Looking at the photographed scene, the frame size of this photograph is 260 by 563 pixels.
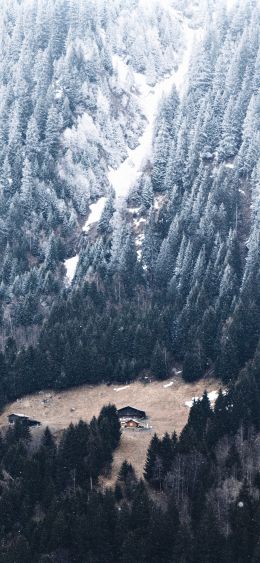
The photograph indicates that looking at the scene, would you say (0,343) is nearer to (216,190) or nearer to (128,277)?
(128,277)

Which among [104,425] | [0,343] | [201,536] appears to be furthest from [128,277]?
[201,536]

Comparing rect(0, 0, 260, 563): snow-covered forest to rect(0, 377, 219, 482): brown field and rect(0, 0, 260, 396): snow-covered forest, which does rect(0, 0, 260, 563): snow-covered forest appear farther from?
rect(0, 377, 219, 482): brown field

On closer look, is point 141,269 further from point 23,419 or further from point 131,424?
point 131,424

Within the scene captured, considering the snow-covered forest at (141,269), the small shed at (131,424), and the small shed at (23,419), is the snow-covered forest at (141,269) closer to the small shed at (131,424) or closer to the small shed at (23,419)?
the small shed at (23,419)

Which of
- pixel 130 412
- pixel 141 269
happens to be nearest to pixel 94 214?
pixel 141 269

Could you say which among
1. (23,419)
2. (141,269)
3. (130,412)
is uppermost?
(141,269)

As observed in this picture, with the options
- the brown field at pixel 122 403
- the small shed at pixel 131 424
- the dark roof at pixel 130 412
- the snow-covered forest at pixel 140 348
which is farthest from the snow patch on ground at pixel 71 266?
the small shed at pixel 131 424
